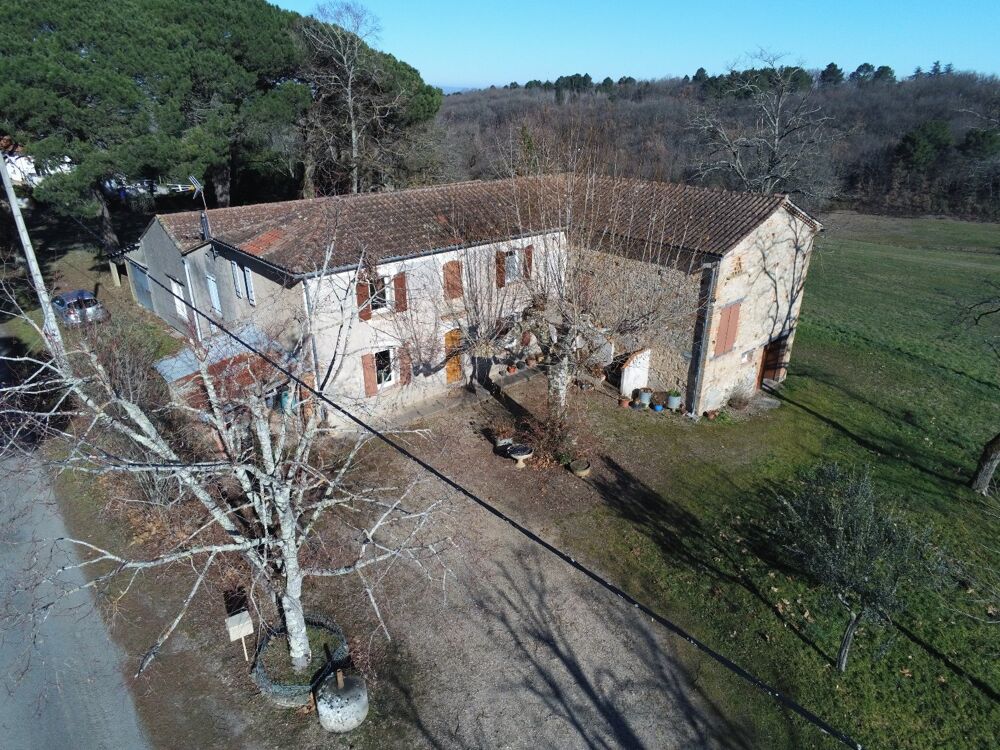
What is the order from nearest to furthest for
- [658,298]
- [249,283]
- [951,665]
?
[951,665], [658,298], [249,283]

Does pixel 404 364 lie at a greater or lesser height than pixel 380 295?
lesser

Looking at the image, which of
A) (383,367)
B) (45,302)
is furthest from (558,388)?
(45,302)

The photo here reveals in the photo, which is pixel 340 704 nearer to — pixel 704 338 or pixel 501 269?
pixel 501 269

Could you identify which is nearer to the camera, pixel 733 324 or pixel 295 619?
pixel 295 619

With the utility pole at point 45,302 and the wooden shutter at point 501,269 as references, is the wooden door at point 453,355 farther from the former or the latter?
the utility pole at point 45,302

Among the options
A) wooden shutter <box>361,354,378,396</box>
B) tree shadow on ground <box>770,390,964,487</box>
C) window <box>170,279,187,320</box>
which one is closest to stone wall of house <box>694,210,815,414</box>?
tree shadow on ground <box>770,390,964,487</box>

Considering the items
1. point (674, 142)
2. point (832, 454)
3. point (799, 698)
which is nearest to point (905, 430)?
point (832, 454)

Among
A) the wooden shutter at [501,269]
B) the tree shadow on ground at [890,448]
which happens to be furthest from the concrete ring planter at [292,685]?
the tree shadow on ground at [890,448]
